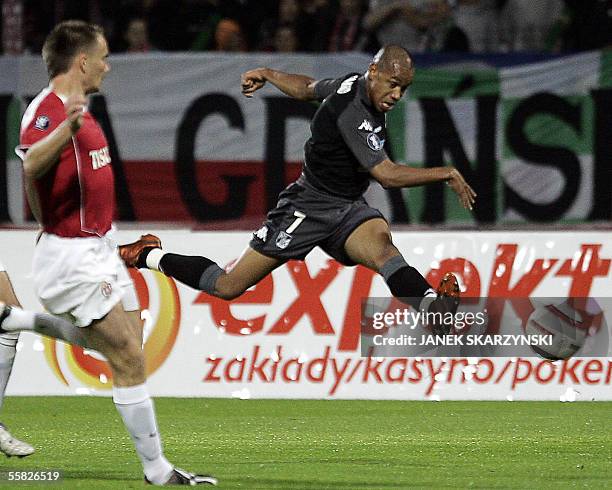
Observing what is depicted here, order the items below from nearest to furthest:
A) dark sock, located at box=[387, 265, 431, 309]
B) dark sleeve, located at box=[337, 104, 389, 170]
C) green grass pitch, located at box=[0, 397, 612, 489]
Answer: green grass pitch, located at box=[0, 397, 612, 489] < dark sleeve, located at box=[337, 104, 389, 170] < dark sock, located at box=[387, 265, 431, 309]

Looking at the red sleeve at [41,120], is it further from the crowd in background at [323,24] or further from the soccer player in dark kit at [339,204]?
the crowd in background at [323,24]

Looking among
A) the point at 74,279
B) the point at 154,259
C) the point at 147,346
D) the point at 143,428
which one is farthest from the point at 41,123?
the point at 147,346

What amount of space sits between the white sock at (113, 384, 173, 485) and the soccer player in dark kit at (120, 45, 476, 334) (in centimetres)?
200

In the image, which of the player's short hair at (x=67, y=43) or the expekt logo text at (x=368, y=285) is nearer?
the player's short hair at (x=67, y=43)

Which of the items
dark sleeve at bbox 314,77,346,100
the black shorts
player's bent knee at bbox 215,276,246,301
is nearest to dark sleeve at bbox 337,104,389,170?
dark sleeve at bbox 314,77,346,100

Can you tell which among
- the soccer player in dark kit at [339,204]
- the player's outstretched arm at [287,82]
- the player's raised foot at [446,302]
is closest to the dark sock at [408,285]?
the soccer player in dark kit at [339,204]

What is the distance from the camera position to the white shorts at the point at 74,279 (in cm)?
677

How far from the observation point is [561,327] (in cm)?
1167

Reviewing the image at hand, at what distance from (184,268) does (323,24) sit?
609 centimetres

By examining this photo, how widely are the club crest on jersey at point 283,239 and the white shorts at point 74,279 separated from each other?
2490mm

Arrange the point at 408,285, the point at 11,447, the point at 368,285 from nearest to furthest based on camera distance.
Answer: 1. the point at 11,447
2. the point at 408,285
3. the point at 368,285

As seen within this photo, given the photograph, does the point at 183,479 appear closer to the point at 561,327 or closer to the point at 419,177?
the point at 419,177

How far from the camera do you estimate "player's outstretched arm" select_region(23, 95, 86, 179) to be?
629 centimetres

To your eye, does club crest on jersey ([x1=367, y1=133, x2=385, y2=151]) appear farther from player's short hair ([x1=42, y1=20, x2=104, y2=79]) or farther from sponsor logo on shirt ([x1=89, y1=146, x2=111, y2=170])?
player's short hair ([x1=42, y1=20, x2=104, y2=79])
